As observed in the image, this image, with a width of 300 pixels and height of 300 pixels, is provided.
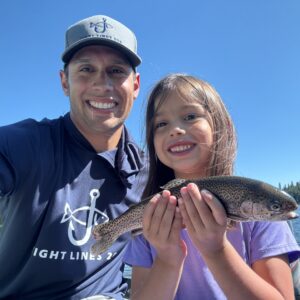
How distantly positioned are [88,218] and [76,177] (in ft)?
1.84

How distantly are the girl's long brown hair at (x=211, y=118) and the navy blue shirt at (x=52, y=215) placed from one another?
1.93 feet

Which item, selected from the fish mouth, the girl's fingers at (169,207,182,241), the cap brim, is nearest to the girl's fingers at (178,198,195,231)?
the girl's fingers at (169,207,182,241)

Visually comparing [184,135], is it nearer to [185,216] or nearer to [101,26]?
[185,216]

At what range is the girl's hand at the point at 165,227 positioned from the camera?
132 inches

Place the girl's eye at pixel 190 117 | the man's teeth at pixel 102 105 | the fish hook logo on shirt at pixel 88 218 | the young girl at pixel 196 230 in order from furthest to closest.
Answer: the man's teeth at pixel 102 105 → the fish hook logo on shirt at pixel 88 218 → the girl's eye at pixel 190 117 → the young girl at pixel 196 230

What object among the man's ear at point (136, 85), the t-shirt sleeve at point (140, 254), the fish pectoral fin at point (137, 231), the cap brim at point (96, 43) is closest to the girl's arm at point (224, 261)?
the fish pectoral fin at point (137, 231)

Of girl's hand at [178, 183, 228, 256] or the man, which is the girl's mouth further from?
the man

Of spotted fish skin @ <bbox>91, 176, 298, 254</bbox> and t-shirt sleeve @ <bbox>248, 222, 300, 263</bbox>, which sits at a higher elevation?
spotted fish skin @ <bbox>91, 176, 298, 254</bbox>

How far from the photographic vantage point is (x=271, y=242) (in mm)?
3289

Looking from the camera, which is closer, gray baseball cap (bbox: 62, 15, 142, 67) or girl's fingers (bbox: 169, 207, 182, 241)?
girl's fingers (bbox: 169, 207, 182, 241)

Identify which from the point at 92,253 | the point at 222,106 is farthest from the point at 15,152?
the point at 222,106

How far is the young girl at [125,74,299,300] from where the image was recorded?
3100 millimetres

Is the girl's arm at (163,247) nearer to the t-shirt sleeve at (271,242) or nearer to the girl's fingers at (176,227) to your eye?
the girl's fingers at (176,227)

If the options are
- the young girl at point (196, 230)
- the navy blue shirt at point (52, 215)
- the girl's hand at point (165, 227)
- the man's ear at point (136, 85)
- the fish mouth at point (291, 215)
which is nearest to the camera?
the fish mouth at point (291, 215)
